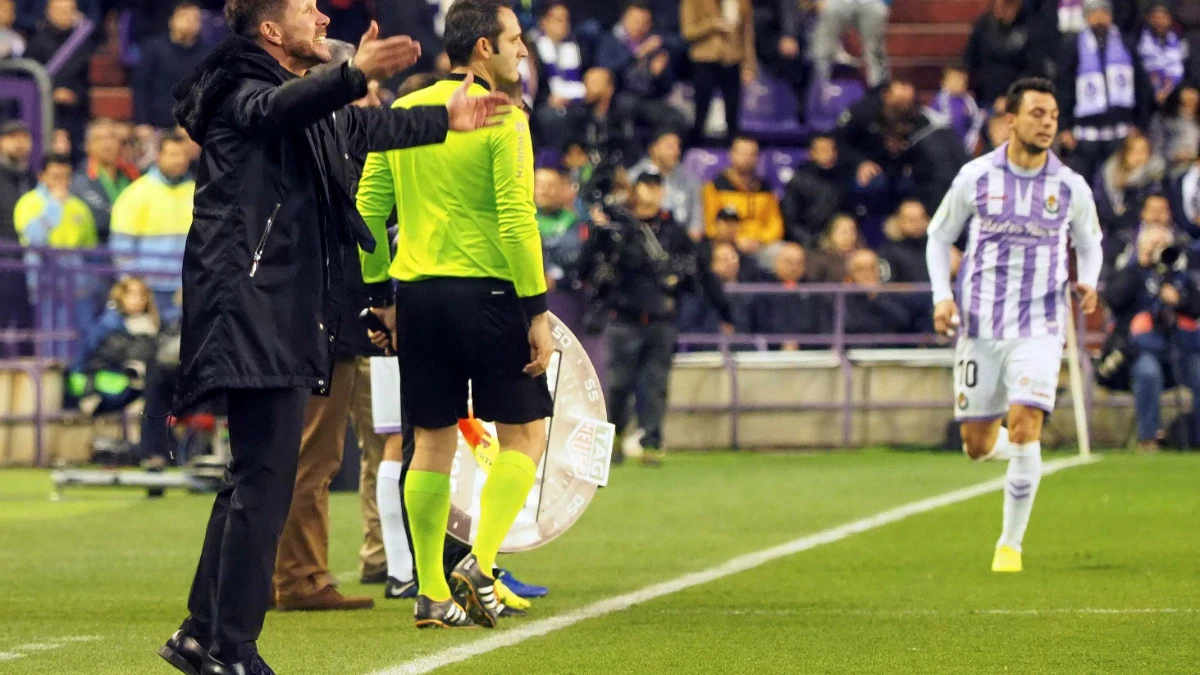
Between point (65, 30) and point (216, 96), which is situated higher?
point (65, 30)

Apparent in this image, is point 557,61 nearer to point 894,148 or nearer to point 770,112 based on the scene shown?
point 770,112

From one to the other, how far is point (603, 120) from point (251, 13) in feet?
46.0

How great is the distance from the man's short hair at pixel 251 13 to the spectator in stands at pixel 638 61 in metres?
15.4

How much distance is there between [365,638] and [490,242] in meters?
1.38

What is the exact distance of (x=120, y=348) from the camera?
53.2 ft

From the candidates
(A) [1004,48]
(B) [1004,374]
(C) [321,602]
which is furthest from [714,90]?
(C) [321,602]

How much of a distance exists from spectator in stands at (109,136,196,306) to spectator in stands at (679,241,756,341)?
4072 mm

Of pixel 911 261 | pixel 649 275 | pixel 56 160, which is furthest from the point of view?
pixel 911 261

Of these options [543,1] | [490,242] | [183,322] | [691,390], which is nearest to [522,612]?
[490,242]

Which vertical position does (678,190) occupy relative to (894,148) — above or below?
below

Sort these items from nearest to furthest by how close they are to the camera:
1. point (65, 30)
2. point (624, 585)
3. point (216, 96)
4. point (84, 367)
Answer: point (216, 96)
point (624, 585)
point (84, 367)
point (65, 30)

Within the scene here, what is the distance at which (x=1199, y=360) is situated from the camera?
18.0 meters

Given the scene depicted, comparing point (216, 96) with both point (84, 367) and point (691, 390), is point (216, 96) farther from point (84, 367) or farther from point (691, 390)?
point (691, 390)

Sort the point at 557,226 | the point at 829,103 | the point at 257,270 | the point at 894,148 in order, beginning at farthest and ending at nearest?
the point at 829,103
the point at 894,148
the point at 557,226
the point at 257,270
